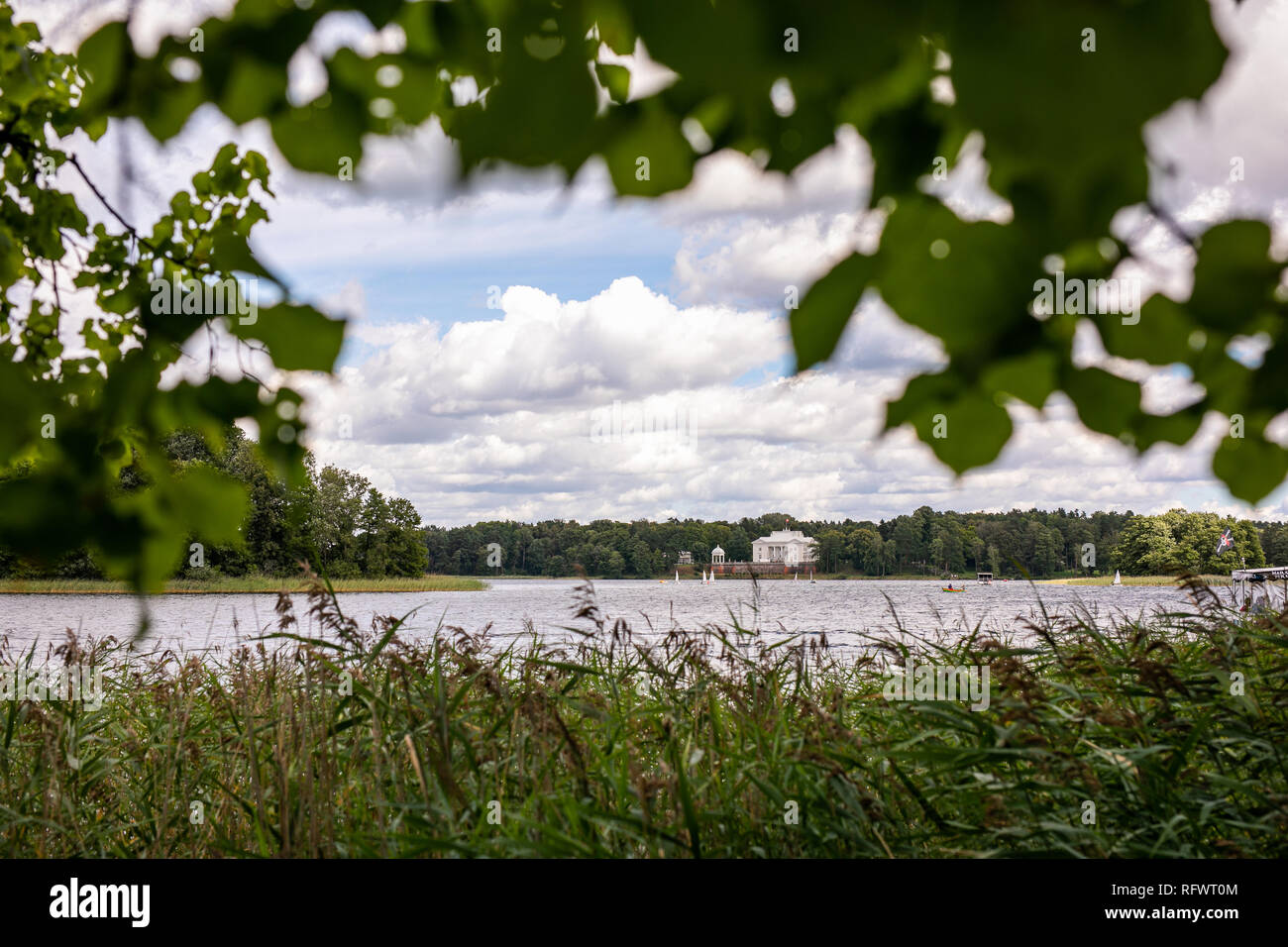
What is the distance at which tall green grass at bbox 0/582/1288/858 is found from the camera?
7.89ft

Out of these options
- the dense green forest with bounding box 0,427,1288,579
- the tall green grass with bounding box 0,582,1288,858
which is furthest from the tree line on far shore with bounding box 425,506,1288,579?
the tall green grass with bounding box 0,582,1288,858

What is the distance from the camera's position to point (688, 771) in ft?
9.14

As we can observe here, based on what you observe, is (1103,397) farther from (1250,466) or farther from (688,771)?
(688,771)

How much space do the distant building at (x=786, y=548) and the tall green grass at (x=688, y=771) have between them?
4521 cm

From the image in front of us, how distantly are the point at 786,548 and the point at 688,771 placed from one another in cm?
5509

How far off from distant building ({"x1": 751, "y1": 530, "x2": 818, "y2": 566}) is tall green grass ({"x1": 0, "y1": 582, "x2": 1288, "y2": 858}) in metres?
45.2

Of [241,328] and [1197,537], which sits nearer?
[241,328]

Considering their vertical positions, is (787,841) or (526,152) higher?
(526,152)

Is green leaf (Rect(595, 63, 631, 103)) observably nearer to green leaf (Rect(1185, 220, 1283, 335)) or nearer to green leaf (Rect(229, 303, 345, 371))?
green leaf (Rect(229, 303, 345, 371))

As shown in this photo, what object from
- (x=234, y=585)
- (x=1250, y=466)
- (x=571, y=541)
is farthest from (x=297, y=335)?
(x=234, y=585)

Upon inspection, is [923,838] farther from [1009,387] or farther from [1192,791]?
[1009,387]

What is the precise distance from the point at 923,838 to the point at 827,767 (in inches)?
17.8

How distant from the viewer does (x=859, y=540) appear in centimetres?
3950
